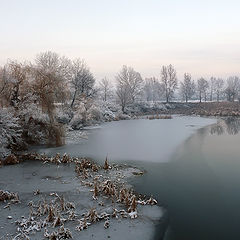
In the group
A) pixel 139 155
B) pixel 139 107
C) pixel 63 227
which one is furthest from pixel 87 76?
pixel 63 227

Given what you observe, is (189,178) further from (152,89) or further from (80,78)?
(152,89)

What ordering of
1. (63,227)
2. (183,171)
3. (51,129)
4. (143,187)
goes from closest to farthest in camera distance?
1. (63,227)
2. (143,187)
3. (183,171)
4. (51,129)

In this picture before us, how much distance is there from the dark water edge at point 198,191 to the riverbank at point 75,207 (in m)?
0.75

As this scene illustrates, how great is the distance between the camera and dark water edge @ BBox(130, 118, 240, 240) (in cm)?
801

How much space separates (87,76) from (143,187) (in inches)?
1802

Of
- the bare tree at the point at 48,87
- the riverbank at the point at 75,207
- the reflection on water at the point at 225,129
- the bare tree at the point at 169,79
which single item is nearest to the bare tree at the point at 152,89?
the bare tree at the point at 169,79

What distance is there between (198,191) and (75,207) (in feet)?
16.6

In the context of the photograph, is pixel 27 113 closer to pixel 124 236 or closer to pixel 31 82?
pixel 31 82

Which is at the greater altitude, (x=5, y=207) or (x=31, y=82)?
(x=31, y=82)

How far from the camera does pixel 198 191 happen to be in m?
10.9

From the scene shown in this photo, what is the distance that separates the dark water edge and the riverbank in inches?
29.4

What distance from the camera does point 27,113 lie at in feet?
64.5

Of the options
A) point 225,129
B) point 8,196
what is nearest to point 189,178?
point 8,196

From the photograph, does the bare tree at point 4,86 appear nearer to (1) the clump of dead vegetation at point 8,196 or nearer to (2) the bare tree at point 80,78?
(1) the clump of dead vegetation at point 8,196
